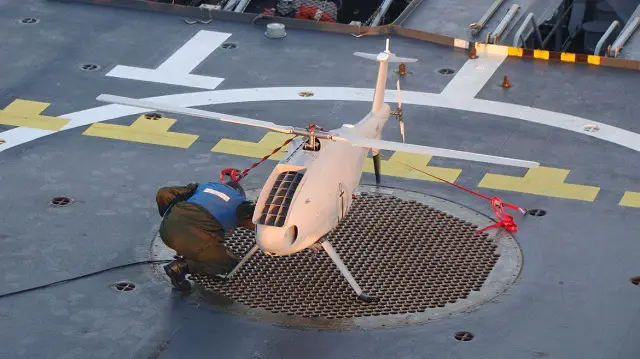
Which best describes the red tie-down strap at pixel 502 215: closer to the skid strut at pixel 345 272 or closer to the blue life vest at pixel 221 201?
the skid strut at pixel 345 272

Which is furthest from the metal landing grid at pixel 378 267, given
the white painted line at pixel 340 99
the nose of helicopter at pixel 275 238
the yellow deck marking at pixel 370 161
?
the white painted line at pixel 340 99

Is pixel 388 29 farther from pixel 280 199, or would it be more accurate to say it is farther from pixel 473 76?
pixel 280 199

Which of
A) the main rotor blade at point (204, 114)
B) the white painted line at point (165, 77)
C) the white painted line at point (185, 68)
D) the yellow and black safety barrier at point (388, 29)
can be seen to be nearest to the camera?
the main rotor blade at point (204, 114)

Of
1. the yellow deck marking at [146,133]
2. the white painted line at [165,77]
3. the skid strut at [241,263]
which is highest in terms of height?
the skid strut at [241,263]

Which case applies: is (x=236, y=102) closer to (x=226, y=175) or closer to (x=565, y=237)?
(x=226, y=175)

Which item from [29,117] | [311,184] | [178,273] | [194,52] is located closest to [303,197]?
[311,184]
